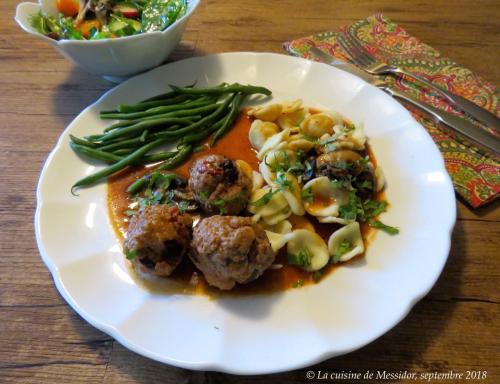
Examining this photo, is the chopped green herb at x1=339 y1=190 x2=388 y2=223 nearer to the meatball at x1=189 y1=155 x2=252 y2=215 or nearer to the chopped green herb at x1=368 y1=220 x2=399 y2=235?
the chopped green herb at x1=368 y1=220 x2=399 y2=235

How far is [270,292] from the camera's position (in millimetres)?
2129

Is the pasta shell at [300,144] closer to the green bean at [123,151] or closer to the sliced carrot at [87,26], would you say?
the green bean at [123,151]

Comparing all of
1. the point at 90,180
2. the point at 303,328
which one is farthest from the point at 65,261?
the point at 303,328

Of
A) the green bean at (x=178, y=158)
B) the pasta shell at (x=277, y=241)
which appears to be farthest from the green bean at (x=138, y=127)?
the pasta shell at (x=277, y=241)

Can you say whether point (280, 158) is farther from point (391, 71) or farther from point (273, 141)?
point (391, 71)

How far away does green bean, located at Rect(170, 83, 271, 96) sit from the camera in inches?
123

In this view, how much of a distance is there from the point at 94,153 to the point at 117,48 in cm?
84

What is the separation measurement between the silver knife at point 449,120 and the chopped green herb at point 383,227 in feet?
3.49

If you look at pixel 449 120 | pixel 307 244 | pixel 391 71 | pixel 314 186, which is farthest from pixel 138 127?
pixel 449 120

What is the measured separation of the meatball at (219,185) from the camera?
2393 millimetres

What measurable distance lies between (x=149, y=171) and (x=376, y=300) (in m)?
1.78

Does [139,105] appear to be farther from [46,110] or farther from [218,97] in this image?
[46,110]

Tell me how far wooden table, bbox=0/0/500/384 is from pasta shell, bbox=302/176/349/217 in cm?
74

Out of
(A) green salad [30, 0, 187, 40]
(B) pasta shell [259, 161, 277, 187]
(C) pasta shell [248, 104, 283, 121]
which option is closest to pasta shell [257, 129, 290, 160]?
(B) pasta shell [259, 161, 277, 187]
